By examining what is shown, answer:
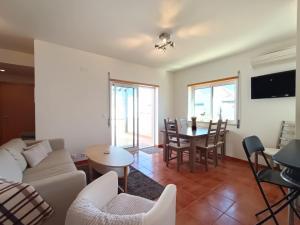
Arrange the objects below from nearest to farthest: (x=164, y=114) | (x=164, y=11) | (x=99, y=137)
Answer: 1. (x=164, y=11)
2. (x=99, y=137)
3. (x=164, y=114)

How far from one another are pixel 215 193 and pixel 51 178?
2.06 m

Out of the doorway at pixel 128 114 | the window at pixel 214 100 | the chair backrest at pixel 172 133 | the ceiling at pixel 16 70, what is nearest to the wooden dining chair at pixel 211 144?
the chair backrest at pixel 172 133

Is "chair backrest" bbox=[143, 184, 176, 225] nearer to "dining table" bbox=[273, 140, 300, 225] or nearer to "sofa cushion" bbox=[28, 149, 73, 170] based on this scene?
"dining table" bbox=[273, 140, 300, 225]

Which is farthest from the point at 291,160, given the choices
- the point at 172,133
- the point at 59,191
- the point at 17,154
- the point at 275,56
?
the point at 17,154

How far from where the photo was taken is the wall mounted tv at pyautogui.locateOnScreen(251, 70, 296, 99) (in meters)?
2.75

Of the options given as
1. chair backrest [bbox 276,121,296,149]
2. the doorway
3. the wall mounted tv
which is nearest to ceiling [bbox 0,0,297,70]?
the wall mounted tv

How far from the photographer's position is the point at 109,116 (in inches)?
155

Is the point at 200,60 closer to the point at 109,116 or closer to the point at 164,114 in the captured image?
the point at 164,114

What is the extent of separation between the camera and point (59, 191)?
133 centimetres

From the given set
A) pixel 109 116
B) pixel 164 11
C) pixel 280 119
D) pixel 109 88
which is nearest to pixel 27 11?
pixel 164 11

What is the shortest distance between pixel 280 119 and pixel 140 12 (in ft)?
10.1

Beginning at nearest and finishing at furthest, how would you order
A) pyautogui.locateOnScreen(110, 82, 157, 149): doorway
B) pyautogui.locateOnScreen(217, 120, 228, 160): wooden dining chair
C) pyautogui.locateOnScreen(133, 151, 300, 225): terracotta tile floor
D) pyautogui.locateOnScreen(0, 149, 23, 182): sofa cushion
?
pyautogui.locateOnScreen(0, 149, 23, 182): sofa cushion < pyautogui.locateOnScreen(133, 151, 300, 225): terracotta tile floor < pyautogui.locateOnScreen(217, 120, 228, 160): wooden dining chair < pyautogui.locateOnScreen(110, 82, 157, 149): doorway

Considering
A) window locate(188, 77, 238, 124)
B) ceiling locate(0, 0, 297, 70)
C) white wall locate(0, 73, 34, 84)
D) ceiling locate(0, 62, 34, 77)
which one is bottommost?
window locate(188, 77, 238, 124)

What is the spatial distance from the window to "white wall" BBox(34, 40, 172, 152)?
207 centimetres
